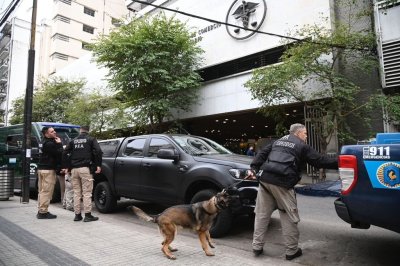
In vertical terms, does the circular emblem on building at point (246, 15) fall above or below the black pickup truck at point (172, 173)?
above

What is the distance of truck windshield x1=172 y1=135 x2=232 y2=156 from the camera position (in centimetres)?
691

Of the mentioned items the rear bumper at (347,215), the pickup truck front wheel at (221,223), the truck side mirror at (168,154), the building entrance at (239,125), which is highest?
the building entrance at (239,125)

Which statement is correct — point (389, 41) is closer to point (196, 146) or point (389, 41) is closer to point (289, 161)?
point (196, 146)

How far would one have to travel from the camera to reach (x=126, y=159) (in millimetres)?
7977

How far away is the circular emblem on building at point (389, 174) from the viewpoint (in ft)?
11.9

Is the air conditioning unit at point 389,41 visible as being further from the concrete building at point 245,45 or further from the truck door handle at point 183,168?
the truck door handle at point 183,168

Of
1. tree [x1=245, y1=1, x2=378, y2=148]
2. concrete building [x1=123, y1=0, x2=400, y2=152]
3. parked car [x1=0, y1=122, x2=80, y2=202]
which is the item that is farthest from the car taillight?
concrete building [x1=123, y1=0, x2=400, y2=152]

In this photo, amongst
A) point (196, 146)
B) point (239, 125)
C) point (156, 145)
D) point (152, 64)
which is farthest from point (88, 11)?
point (196, 146)

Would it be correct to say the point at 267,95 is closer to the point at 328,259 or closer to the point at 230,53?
the point at 230,53

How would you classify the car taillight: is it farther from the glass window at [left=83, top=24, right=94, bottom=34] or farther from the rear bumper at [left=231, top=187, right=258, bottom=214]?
the glass window at [left=83, top=24, right=94, bottom=34]

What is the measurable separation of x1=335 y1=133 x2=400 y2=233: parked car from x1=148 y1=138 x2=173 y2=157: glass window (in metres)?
3.79

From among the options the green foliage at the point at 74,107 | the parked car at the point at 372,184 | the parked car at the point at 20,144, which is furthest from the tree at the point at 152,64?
the parked car at the point at 372,184

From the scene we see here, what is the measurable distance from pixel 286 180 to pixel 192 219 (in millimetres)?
1386

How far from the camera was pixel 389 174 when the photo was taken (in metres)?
3.70
